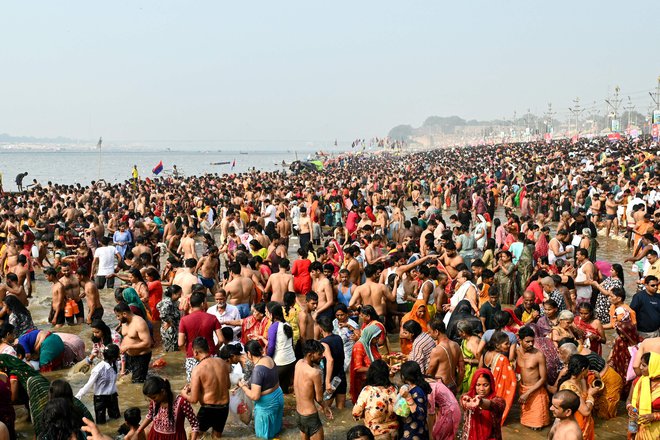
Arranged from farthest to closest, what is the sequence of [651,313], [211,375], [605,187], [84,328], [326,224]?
[326,224] → [605,187] → [84,328] → [651,313] → [211,375]

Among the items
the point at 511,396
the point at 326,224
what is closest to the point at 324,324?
the point at 511,396

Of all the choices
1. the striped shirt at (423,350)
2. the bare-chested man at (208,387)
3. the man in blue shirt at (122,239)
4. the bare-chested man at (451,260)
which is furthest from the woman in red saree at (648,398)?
the man in blue shirt at (122,239)

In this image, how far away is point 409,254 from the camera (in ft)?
33.2

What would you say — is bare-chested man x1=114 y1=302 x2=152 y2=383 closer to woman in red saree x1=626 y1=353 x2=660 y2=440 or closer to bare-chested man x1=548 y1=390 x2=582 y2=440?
bare-chested man x1=548 y1=390 x2=582 y2=440

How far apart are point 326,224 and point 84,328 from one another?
9.98m

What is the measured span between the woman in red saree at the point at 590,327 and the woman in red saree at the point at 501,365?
4.14 ft

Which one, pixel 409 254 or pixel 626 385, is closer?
pixel 626 385

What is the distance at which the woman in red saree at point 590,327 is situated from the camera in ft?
21.6

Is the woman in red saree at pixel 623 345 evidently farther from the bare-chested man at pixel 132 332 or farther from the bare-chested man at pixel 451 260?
the bare-chested man at pixel 132 332

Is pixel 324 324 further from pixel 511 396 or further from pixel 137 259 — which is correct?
pixel 137 259

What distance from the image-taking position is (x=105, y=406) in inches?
253

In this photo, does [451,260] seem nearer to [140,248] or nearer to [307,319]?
[307,319]

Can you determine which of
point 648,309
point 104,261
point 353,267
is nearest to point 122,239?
point 104,261

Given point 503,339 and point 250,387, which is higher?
point 503,339
